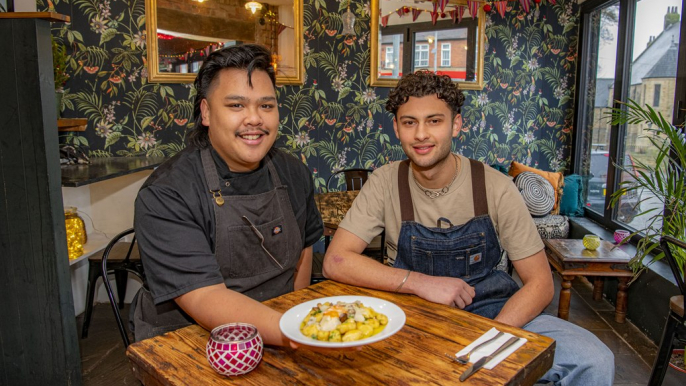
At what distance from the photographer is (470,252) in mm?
1917

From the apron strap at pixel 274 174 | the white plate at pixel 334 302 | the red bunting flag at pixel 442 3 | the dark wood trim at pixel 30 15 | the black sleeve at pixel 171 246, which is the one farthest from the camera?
the red bunting flag at pixel 442 3

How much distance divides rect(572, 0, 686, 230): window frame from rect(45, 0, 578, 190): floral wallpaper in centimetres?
13

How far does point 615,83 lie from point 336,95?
2.60m

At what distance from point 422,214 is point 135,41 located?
335 cm

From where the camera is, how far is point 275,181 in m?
1.84

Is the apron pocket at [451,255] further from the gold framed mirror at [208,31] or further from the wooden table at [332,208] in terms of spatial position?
the gold framed mirror at [208,31]

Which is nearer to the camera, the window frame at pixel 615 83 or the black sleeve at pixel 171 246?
the black sleeve at pixel 171 246

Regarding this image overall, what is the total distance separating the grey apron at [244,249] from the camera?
5.41 ft

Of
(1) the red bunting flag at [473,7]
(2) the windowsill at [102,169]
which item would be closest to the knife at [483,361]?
(2) the windowsill at [102,169]

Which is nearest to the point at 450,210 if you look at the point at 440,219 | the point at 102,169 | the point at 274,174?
the point at 440,219

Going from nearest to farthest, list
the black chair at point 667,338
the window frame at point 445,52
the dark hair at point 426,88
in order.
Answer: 1. the dark hair at point 426,88
2. the black chair at point 667,338
3. the window frame at point 445,52

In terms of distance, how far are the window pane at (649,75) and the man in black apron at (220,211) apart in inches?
117

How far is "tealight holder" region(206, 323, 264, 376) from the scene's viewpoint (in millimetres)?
1115

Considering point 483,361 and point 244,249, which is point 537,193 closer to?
point 244,249
